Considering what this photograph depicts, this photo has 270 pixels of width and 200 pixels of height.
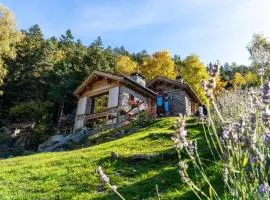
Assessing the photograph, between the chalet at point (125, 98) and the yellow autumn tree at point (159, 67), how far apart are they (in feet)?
51.8

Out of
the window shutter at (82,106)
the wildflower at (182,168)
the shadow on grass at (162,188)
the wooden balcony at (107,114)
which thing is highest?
the window shutter at (82,106)

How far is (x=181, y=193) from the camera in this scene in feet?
28.2

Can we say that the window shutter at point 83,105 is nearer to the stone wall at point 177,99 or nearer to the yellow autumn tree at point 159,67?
the stone wall at point 177,99

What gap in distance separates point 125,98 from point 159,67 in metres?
26.1

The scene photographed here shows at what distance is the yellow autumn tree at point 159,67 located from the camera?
177 feet

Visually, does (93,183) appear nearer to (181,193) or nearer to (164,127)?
(181,193)

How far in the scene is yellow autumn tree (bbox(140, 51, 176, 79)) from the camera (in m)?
54.0

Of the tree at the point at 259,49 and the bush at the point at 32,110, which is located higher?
the tree at the point at 259,49

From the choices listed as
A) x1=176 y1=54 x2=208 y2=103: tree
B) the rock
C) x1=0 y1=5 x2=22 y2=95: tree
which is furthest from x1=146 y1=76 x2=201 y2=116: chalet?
x1=176 y1=54 x2=208 y2=103: tree

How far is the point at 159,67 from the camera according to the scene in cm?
5481

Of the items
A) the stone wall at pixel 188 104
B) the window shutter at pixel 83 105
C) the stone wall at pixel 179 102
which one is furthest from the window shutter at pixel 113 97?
the stone wall at pixel 188 104

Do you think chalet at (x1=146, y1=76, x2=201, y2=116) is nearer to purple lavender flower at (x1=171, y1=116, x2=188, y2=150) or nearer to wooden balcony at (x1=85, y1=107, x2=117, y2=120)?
wooden balcony at (x1=85, y1=107, x2=117, y2=120)

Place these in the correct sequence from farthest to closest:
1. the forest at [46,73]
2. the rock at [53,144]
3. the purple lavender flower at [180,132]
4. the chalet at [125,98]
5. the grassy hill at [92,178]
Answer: the forest at [46,73] < the chalet at [125,98] < the rock at [53,144] < the grassy hill at [92,178] < the purple lavender flower at [180,132]

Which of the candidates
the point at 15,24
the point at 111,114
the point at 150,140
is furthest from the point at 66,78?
the point at 150,140
